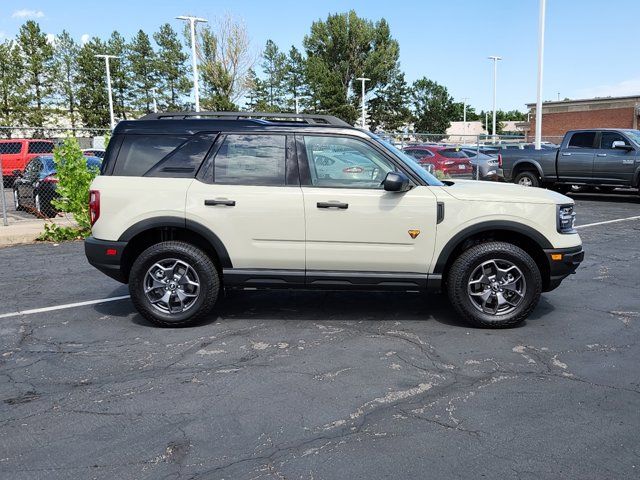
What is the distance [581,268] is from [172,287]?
5492mm

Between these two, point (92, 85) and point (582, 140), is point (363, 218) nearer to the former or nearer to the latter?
point (582, 140)

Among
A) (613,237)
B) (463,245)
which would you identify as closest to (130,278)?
(463,245)

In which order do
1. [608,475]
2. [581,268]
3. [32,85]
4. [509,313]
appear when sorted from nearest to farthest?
[608,475]
[509,313]
[581,268]
[32,85]

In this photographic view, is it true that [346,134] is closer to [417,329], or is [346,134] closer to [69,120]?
[417,329]

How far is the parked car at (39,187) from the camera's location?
44.3ft

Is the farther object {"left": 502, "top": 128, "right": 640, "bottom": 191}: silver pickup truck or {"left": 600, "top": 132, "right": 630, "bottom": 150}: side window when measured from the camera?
{"left": 600, "top": 132, "right": 630, "bottom": 150}: side window

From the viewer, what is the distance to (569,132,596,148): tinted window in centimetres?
1680

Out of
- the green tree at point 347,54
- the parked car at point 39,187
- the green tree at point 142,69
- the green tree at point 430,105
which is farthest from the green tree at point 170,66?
the parked car at point 39,187

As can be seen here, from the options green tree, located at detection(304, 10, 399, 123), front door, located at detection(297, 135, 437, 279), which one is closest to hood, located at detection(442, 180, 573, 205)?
front door, located at detection(297, 135, 437, 279)

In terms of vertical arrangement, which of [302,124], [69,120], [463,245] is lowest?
[463,245]

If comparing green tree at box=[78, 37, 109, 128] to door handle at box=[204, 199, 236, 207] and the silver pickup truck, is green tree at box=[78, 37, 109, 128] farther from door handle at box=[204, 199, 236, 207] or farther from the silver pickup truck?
door handle at box=[204, 199, 236, 207]

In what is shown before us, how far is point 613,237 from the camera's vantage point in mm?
10594

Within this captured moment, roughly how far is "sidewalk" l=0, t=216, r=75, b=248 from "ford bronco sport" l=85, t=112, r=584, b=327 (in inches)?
242

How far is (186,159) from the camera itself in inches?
219
